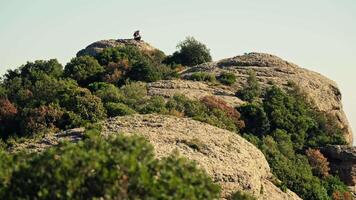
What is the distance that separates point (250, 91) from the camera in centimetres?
8031

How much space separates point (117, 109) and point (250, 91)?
2240 centimetres

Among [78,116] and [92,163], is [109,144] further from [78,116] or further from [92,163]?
[78,116]

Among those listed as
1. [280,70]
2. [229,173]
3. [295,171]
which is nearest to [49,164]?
[229,173]

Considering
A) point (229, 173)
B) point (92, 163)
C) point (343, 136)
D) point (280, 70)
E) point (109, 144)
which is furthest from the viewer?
point (280, 70)

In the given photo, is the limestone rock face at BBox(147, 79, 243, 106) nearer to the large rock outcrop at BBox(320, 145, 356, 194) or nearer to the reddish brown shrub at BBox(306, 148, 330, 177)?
the reddish brown shrub at BBox(306, 148, 330, 177)

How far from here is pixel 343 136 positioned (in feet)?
268

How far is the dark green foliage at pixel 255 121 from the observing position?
72062mm

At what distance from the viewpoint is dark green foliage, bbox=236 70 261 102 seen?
7944cm

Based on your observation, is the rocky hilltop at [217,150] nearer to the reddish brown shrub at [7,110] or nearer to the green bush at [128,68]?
the green bush at [128,68]

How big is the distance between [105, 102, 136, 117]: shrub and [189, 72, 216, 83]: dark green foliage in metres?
21.2

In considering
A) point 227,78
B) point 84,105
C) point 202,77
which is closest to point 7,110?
point 84,105

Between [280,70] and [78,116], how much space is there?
38.3m

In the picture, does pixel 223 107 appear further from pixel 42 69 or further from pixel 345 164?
pixel 42 69

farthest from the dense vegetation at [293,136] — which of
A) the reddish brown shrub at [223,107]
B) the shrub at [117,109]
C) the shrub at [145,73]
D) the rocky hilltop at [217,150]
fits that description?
the shrub at [145,73]
